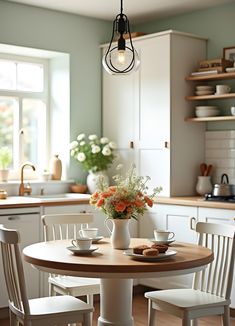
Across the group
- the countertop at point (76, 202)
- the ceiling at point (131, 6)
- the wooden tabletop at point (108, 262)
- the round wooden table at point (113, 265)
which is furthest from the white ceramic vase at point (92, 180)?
the wooden tabletop at point (108, 262)

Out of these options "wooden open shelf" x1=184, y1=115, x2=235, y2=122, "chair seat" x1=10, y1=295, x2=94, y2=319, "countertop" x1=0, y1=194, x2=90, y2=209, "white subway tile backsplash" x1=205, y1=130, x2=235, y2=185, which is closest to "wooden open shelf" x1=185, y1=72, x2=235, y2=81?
"wooden open shelf" x1=184, y1=115, x2=235, y2=122

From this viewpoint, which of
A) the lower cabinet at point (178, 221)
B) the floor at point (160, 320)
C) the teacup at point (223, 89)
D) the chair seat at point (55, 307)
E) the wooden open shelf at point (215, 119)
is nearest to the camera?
the chair seat at point (55, 307)

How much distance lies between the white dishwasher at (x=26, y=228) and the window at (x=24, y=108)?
1157 millimetres

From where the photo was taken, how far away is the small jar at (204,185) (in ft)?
18.1

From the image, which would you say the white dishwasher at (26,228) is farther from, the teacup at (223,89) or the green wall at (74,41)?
the teacup at (223,89)

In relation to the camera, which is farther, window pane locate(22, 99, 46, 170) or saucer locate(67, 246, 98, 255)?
window pane locate(22, 99, 46, 170)

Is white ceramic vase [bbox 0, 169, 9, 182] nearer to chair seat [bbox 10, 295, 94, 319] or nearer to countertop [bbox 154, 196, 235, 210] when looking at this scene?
countertop [bbox 154, 196, 235, 210]

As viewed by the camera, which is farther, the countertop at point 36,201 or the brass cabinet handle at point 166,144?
the brass cabinet handle at point 166,144

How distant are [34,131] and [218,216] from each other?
85.8 inches

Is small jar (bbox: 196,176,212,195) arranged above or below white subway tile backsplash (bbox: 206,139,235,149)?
below

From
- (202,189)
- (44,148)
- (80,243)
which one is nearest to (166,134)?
(202,189)

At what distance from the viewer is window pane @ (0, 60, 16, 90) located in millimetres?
5824

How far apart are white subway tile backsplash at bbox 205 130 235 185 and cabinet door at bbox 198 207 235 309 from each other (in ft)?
1.92

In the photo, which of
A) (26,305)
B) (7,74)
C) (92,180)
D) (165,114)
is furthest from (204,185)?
(26,305)
